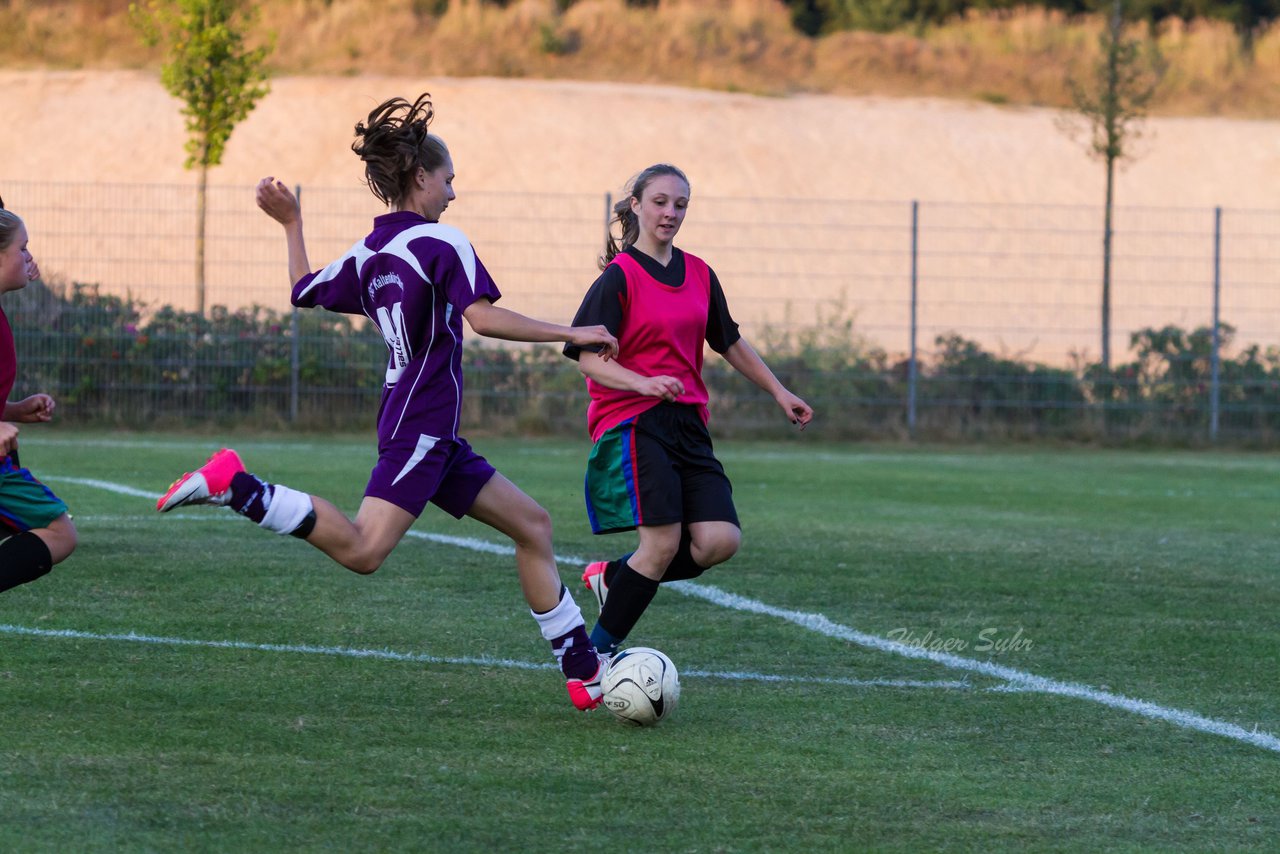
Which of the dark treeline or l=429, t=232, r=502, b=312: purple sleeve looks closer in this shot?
l=429, t=232, r=502, b=312: purple sleeve

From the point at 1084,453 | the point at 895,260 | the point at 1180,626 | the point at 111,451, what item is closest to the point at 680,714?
the point at 1180,626

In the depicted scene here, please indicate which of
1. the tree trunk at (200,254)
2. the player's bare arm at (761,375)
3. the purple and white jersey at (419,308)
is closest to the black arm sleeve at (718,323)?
the player's bare arm at (761,375)

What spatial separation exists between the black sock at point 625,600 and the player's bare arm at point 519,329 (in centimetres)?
88

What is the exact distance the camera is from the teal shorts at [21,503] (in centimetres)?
502

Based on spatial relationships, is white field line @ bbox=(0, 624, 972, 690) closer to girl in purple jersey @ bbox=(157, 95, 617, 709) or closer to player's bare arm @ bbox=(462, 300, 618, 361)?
girl in purple jersey @ bbox=(157, 95, 617, 709)

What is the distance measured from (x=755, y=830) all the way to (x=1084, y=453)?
47.0 ft

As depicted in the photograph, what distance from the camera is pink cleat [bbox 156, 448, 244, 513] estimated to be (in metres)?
4.43

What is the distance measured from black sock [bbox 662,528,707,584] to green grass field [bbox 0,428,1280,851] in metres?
0.34

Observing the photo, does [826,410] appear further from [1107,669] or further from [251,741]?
[251,741]

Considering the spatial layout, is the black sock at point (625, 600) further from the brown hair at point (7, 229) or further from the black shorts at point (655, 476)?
the brown hair at point (7, 229)

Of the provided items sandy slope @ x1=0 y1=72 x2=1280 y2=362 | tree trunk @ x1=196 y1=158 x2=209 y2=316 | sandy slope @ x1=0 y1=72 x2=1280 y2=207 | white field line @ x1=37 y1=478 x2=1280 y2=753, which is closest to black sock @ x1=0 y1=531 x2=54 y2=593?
white field line @ x1=37 y1=478 x2=1280 y2=753

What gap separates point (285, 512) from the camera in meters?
4.56

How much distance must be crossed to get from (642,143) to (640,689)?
1310 inches

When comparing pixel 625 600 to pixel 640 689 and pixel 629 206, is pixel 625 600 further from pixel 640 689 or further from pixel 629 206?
pixel 629 206
